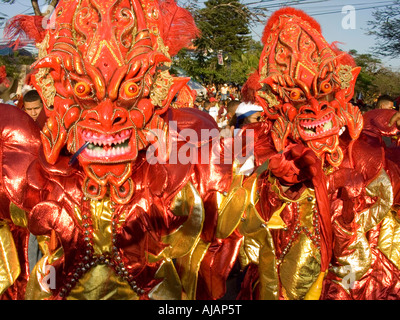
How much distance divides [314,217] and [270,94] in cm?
90

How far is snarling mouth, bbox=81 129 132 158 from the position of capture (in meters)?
2.20

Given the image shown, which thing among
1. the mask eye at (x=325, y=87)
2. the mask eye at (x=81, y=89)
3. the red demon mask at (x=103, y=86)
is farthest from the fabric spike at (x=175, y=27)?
the mask eye at (x=325, y=87)

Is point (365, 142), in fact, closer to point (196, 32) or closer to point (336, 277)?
point (336, 277)

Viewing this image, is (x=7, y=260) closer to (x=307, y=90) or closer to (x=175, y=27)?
(x=175, y=27)

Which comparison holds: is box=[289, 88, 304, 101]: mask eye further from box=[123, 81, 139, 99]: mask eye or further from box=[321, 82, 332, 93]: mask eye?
box=[123, 81, 139, 99]: mask eye

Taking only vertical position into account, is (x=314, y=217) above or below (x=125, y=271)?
below

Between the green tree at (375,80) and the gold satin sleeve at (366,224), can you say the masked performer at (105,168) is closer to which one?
the gold satin sleeve at (366,224)

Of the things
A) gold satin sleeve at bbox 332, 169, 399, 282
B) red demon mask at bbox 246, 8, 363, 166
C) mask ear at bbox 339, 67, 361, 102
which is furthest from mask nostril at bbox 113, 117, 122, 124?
gold satin sleeve at bbox 332, 169, 399, 282

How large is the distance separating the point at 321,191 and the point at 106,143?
53.2 inches

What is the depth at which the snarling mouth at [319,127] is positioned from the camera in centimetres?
325

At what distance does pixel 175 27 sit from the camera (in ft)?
9.11
